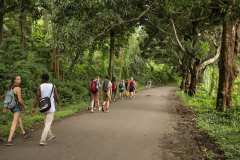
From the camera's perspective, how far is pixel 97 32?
2672 centimetres

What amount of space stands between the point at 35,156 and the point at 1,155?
2.49 ft

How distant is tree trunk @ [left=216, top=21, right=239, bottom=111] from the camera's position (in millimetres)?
20641

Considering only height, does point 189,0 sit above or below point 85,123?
above

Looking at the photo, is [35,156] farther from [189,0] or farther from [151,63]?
[151,63]

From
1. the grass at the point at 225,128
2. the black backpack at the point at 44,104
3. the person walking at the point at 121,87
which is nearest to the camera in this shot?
the black backpack at the point at 44,104

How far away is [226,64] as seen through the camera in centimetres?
2091

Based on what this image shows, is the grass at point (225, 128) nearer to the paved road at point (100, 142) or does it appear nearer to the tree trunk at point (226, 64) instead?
the tree trunk at point (226, 64)

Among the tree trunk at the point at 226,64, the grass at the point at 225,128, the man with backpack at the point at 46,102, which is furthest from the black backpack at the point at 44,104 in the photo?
the tree trunk at the point at 226,64

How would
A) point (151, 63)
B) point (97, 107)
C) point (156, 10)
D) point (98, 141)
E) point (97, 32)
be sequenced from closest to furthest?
1. point (98, 141)
2. point (97, 107)
3. point (97, 32)
4. point (156, 10)
5. point (151, 63)

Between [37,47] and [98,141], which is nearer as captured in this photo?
[98,141]

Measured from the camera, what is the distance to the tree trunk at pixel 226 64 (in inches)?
813

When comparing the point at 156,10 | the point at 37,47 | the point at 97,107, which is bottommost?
the point at 97,107

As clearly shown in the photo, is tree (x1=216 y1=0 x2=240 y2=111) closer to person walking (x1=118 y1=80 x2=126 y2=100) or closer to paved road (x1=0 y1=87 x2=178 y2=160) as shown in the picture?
paved road (x1=0 y1=87 x2=178 y2=160)

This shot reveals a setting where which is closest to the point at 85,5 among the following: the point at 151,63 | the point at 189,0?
the point at 189,0
